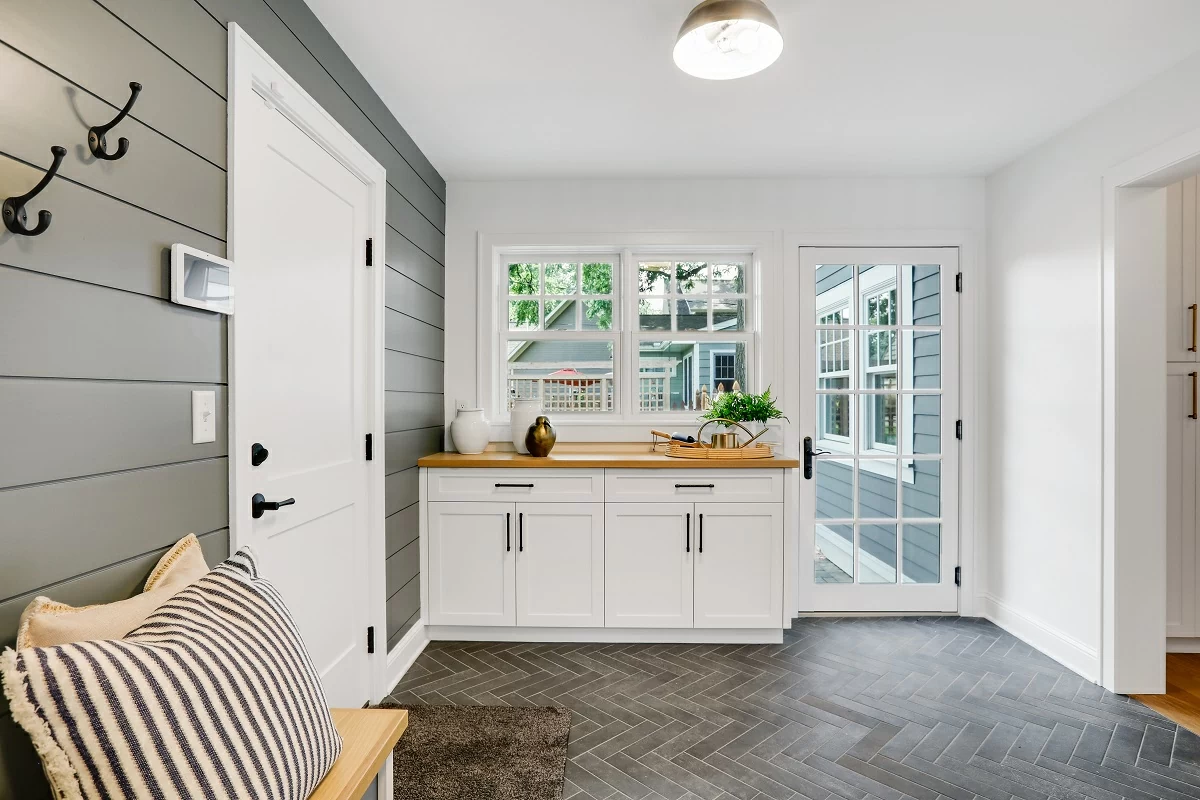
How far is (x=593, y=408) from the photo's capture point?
152 inches

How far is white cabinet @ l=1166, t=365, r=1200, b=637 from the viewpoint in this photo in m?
3.00

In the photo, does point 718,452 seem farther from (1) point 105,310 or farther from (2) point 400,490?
(1) point 105,310

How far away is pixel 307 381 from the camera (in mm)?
2111

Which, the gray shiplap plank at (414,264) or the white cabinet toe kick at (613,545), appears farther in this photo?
the white cabinet toe kick at (613,545)

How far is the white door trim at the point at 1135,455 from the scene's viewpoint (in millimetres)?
2646

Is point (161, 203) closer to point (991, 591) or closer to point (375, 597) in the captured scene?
point (375, 597)

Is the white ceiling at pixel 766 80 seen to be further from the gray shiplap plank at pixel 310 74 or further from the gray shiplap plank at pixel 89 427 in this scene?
the gray shiplap plank at pixel 89 427

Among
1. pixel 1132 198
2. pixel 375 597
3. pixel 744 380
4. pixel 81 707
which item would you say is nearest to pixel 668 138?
pixel 744 380

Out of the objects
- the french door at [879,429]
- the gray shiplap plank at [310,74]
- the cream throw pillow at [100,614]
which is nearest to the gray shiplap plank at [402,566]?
the cream throw pillow at [100,614]

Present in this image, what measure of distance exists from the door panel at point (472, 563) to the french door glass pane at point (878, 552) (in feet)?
6.56

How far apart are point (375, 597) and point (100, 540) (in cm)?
152

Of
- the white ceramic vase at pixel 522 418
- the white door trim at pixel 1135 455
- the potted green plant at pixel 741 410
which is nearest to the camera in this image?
the white door trim at pixel 1135 455

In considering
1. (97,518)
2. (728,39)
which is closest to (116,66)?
(97,518)

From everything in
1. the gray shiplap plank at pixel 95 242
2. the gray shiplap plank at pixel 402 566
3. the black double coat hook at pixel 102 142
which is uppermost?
the black double coat hook at pixel 102 142
